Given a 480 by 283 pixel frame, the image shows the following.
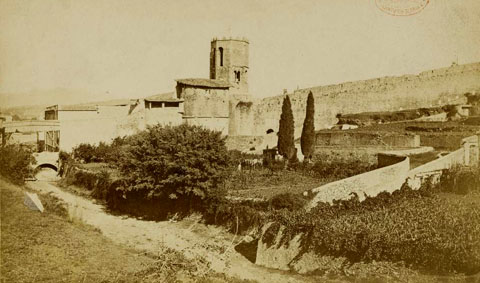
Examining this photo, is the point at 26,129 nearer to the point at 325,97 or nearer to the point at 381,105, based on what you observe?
the point at 325,97

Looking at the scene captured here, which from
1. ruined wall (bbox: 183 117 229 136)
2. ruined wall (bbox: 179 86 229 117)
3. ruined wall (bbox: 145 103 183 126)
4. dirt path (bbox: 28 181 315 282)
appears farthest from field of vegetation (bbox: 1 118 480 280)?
ruined wall (bbox: 179 86 229 117)

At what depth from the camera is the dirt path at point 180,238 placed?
1268cm

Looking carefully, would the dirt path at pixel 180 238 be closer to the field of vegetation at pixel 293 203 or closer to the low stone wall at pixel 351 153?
the field of vegetation at pixel 293 203

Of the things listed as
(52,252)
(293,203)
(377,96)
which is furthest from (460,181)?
(377,96)

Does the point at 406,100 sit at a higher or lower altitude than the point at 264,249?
higher

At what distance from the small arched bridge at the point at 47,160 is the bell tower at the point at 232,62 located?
19215mm

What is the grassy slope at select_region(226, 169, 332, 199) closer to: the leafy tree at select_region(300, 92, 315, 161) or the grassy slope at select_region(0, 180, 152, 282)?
the leafy tree at select_region(300, 92, 315, 161)

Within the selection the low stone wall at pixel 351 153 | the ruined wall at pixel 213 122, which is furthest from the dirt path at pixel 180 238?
the ruined wall at pixel 213 122

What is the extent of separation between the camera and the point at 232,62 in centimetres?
4188

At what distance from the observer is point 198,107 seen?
112 ft

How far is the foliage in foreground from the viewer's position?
11545mm

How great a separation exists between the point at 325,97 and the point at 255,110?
779 cm

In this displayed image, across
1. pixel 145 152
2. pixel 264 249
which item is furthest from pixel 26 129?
pixel 264 249

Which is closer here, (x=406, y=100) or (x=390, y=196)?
(x=390, y=196)
